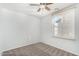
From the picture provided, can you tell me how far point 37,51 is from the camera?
1021 mm

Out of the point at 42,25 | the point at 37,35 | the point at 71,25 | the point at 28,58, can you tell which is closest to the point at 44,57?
the point at 28,58

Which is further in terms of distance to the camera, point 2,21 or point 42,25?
point 42,25

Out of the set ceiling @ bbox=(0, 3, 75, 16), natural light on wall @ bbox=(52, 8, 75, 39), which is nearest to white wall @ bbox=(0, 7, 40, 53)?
ceiling @ bbox=(0, 3, 75, 16)

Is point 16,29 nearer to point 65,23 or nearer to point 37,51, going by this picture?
point 37,51

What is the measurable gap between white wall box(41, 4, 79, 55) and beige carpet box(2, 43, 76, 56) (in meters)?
0.06

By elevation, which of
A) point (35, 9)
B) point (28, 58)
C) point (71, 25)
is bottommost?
point (28, 58)

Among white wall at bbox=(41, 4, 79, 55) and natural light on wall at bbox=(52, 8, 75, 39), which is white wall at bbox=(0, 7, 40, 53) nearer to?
white wall at bbox=(41, 4, 79, 55)

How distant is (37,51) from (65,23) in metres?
0.53

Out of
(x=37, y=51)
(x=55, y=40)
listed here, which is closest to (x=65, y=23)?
(x=55, y=40)

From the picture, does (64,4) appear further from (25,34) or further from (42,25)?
(25,34)

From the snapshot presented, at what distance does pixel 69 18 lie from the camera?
1.04 metres

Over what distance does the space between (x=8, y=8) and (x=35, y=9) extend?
33 cm

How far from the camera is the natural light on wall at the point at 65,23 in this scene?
1.02 meters

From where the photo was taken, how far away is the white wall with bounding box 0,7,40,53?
0.97m
